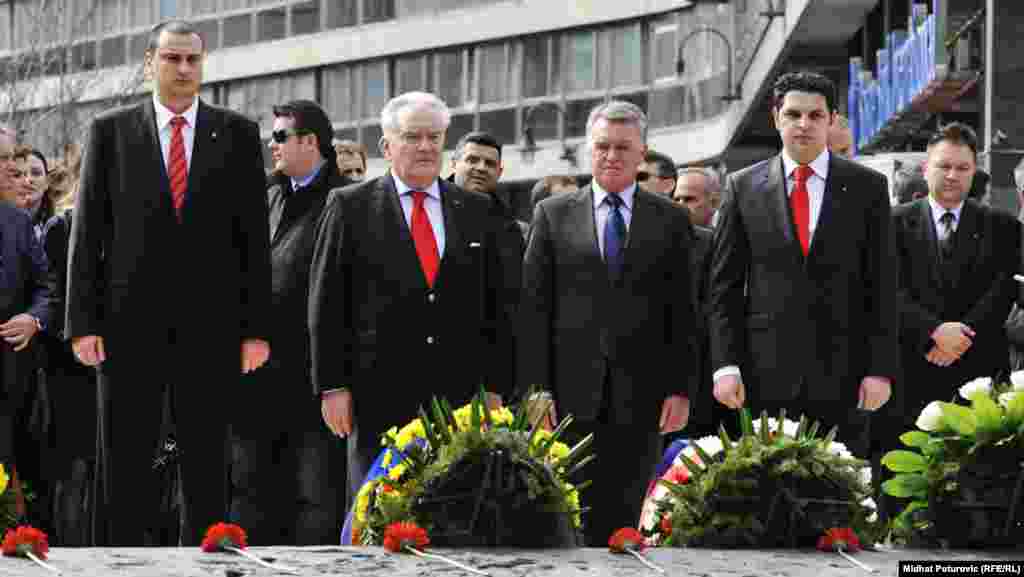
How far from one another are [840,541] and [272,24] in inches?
2238

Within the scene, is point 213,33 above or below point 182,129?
above

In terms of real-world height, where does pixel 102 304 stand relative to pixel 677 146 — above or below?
below

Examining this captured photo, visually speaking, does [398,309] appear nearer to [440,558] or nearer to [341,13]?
[440,558]

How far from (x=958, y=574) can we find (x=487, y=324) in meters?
3.76

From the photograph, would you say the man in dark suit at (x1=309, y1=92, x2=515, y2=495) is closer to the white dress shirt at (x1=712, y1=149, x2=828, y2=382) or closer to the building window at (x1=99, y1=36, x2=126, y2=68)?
the white dress shirt at (x1=712, y1=149, x2=828, y2=382)

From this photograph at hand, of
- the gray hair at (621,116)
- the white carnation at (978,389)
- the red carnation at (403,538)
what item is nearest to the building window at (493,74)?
the gray hair at (621,116)

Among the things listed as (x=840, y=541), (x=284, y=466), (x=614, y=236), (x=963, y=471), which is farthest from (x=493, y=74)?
(x=840, y=541)

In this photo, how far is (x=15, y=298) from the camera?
40.1 ft

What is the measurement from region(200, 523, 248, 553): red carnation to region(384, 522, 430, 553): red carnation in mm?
439

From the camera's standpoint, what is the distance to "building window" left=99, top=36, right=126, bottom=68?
214 feet

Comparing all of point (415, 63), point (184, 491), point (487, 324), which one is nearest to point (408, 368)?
point (487, 324)

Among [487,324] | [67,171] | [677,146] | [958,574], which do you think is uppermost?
[677,146]

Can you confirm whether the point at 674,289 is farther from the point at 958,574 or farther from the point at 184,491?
the point at 958,574

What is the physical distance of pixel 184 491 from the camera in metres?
9.51
